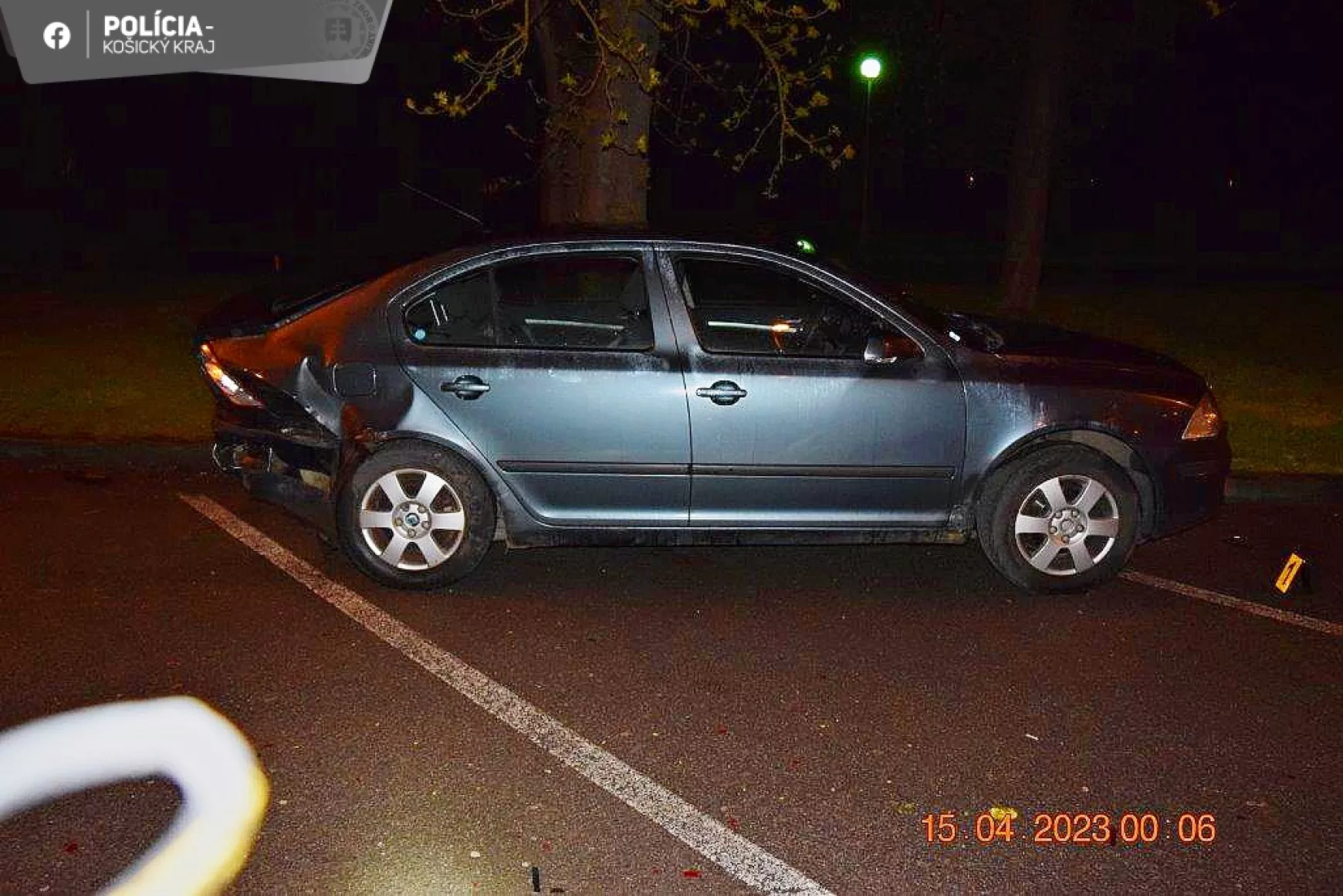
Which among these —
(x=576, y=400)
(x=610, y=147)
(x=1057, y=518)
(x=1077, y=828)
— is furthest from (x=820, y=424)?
(x=610, y=147)

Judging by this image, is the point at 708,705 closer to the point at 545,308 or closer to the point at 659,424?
the point at 659,424

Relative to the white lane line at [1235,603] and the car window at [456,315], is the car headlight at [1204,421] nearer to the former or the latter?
the white lane line at [1235,603]

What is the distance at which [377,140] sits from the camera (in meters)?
43.5

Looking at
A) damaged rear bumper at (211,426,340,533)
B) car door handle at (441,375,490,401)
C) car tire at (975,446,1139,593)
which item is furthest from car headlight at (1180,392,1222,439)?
damaged rear bumper at (211,426,340,533)

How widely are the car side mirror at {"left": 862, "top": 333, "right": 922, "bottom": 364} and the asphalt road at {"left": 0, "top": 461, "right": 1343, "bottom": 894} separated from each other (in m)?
1.09

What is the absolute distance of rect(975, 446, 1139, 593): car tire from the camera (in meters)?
6.63

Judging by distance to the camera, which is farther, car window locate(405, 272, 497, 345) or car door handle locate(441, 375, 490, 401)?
car window locate(405, 272, 497, 345)

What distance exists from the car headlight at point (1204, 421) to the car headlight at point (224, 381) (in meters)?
4.25

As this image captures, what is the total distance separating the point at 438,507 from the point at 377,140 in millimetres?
38934

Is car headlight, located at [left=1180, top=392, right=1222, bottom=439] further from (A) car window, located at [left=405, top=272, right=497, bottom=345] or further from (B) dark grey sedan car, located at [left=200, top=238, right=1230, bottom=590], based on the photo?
(A) car window, located at [left=405, top=272, right=497, bottom=345]

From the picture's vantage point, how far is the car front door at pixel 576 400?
6.43 metres

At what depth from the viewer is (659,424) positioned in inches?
254

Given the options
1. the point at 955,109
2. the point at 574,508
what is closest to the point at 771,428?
the point at 574,508

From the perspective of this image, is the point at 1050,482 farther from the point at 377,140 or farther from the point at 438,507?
the point at 377,140
